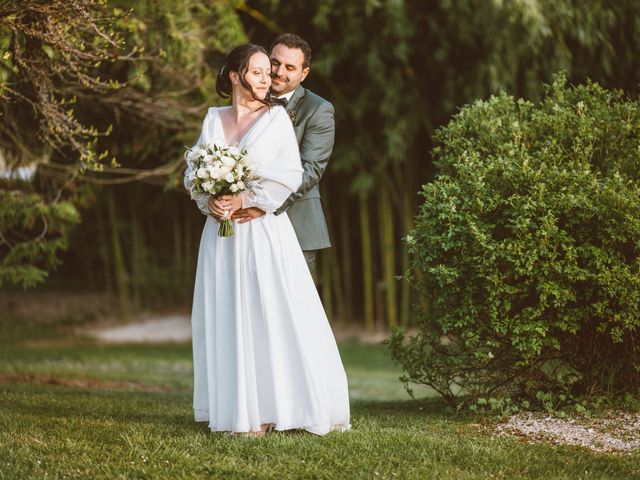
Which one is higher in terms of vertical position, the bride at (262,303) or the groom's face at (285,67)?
the groom's face at (285,67)

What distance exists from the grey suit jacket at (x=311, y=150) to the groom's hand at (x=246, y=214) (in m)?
0.30

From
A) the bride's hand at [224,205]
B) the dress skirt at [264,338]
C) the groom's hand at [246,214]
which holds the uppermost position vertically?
the bride's hand at [224,205]

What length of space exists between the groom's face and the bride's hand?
80 cm

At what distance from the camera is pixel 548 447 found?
13.3 feet

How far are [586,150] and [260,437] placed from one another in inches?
98.2

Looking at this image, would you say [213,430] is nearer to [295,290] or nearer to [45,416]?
[295,290]

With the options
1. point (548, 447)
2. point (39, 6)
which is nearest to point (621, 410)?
point (548, 447)

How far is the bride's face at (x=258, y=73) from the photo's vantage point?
4098mm

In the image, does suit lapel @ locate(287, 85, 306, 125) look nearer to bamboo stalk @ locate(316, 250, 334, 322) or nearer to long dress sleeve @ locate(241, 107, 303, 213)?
long dress sleeve @ locate(241, 107, 303, 213)

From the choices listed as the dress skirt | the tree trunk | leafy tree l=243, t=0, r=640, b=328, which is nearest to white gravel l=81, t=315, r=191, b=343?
the tree trunk

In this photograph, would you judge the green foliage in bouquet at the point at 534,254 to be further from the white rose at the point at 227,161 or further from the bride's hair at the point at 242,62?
the white rose at the point at 227,161

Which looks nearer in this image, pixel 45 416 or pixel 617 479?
Result: pixel 617 479

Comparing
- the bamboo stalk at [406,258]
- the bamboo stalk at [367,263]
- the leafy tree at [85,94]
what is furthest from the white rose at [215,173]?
the bamboo stalk at [406,258]

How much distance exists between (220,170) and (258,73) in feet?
1.85
